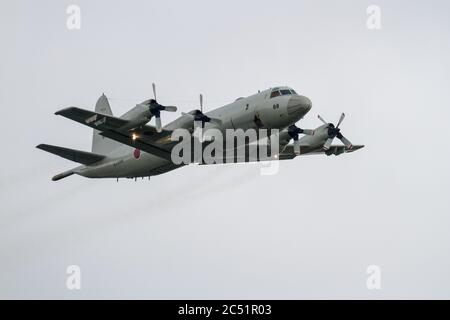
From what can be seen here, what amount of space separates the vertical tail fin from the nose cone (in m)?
13.3

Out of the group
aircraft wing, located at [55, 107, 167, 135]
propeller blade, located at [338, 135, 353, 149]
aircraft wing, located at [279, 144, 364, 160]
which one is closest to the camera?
aircraft wing, located at [55, 107, 167, 135]

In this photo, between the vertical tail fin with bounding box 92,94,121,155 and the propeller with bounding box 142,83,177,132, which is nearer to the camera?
the propeller with bounding box 142,83,177,132

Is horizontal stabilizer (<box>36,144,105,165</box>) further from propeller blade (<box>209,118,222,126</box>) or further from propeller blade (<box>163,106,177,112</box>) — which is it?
propeller blade (<box>209,118,222,126</box>)

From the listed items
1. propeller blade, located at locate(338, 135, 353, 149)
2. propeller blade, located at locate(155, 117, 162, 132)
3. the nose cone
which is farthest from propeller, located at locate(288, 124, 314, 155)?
propeller blade, located at locate(155, 117, 162, 132)

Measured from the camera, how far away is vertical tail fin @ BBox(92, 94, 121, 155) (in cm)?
5409

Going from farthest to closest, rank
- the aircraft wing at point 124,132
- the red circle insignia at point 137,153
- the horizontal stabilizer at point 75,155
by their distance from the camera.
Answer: the red circle insignia at point 137,153
the horizontal stabilizer at point 75,155
the aircraft wing at point 124,132

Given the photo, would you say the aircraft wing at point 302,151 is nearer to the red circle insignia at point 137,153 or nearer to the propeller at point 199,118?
the propeller at point 199,118

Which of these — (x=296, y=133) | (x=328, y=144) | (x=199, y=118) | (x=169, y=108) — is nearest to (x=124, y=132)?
(x=169, y=108)

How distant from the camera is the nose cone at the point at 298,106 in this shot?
45.7m

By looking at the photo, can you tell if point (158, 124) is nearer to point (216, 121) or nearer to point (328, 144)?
point (216, 121)

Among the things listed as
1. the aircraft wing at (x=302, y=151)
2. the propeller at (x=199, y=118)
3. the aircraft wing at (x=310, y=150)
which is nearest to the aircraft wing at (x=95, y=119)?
the propeller at (x=199, y=118)

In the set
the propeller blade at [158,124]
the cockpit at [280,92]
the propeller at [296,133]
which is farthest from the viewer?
the propeller at [296,133]

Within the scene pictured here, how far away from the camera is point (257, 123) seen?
153ft
